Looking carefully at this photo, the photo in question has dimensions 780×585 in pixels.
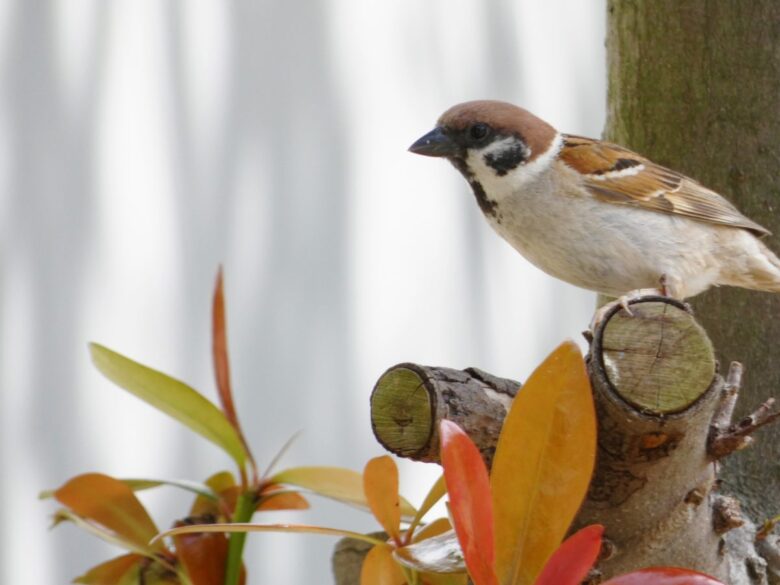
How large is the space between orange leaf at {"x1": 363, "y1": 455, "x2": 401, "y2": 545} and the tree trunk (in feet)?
1.69

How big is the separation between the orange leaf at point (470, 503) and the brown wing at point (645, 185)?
0.66 metres

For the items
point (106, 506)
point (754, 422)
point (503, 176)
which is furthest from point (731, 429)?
point (106, 506)

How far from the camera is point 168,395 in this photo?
46.9 inches

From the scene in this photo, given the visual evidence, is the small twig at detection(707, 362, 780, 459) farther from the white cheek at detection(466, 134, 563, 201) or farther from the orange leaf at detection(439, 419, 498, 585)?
the white cheek at detection(466, 134, 563, 201)

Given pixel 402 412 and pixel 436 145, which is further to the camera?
pixel 436 145

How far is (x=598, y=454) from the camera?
36.4 inches

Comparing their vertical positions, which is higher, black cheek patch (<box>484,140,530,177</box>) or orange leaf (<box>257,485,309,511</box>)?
black cheek patch (<box>484,140,530,177</box>)

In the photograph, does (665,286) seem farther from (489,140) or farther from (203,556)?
(203,556)

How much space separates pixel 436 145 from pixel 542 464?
0.63 meters

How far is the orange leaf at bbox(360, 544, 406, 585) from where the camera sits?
3.33 ft

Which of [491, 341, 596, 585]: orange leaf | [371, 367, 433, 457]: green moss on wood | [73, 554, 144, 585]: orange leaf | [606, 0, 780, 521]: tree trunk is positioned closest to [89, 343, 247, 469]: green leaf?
[73, 554, 144, 585]: orange leaf

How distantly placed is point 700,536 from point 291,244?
106 centimetres

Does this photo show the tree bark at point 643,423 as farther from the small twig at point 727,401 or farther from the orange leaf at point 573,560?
the orange leaf at point 573,560

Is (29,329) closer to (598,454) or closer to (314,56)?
(314,56)
